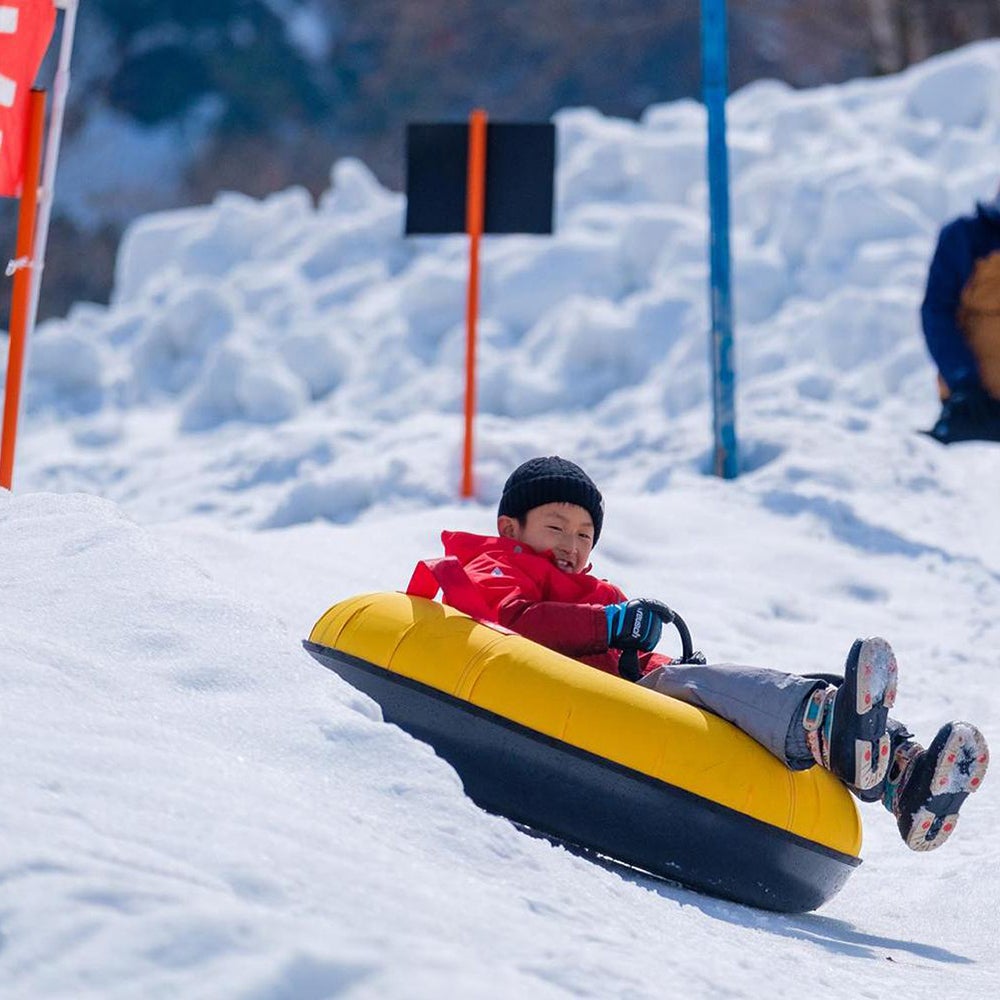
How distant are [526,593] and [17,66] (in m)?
2.43

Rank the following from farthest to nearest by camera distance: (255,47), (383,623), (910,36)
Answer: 1. (255,47)
2. (910,36)
3. (383,623)

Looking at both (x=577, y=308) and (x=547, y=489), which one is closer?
(x=547, y=489)

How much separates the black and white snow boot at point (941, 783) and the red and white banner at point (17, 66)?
3.16 metres

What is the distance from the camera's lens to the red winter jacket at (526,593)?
352 centimetres

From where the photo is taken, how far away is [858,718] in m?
3.15

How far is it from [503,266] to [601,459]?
11.2 feet

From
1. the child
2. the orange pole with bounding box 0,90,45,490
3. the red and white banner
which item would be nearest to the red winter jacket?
the child

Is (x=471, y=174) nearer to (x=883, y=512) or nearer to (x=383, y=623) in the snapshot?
(x=883, y=512)

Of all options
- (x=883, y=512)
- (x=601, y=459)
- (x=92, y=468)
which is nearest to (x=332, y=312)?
(x=92, y=468)

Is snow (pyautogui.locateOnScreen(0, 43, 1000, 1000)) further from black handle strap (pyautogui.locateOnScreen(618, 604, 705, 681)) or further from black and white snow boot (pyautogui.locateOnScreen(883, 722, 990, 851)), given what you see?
black handle strap (pyautogui.locateOnScreen(618, 604, 705, 681))

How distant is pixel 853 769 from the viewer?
3191 mm

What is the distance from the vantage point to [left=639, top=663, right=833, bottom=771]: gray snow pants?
10.6 feet

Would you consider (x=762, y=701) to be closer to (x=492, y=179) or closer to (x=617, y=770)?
(x=617, y=770)

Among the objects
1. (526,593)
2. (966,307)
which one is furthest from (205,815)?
(966,307)
